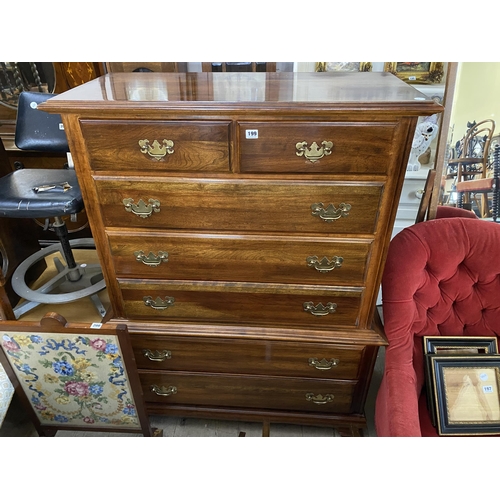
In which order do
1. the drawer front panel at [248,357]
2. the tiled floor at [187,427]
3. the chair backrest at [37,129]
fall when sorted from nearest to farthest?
the drawer front panel at [248,357], the chair backrest at [37,129], the tiled floor at [187,427]

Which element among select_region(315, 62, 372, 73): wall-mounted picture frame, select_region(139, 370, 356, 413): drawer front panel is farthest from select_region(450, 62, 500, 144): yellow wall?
select_region(139, 370, 356, 413): drawer front panel

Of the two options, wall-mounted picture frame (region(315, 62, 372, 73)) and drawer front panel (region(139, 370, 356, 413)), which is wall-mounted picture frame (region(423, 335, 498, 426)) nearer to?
drawer front panel (region(139, 370, 356, 413))

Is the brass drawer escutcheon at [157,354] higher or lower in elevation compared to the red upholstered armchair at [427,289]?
lower

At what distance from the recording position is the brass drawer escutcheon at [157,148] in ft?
3.58

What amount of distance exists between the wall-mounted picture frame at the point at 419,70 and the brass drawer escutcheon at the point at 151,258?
1310 millimetres

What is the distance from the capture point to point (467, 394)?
1.36m

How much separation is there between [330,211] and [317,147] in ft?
0.67

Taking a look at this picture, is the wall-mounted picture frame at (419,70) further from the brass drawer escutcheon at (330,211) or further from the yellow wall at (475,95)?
the brass drawer escutcheon at (330,211)

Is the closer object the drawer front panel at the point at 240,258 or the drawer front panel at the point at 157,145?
the drawer front panel at the point at 157,145

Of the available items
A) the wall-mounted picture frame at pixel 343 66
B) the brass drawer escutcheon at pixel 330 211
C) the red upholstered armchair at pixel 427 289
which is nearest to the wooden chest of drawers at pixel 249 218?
the brass drawer escutcheon at pixel 330 211

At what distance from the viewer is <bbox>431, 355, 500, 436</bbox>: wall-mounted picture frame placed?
134cm

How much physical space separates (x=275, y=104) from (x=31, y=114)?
1.16 meters

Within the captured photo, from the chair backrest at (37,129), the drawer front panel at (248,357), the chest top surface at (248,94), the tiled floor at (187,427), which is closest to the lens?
the chest top surface at (248,94)

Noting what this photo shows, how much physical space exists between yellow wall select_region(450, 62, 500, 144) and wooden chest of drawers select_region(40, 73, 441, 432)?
0.42 metres
